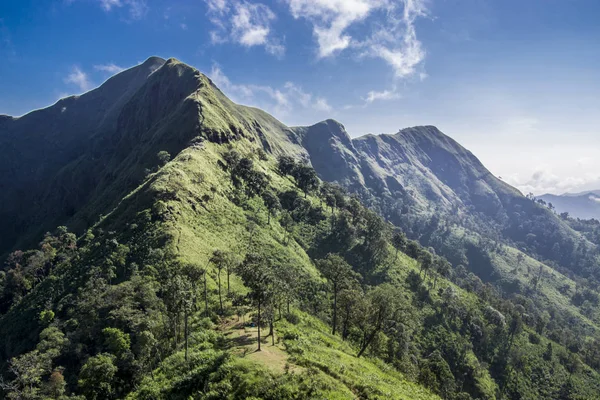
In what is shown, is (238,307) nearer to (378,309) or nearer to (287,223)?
(378,309)

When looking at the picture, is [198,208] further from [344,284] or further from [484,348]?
[484,348]

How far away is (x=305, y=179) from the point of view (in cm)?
17150

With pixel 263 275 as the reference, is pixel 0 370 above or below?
below

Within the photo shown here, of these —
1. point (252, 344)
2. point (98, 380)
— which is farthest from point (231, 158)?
point (252, 344)

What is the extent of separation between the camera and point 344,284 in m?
67.4

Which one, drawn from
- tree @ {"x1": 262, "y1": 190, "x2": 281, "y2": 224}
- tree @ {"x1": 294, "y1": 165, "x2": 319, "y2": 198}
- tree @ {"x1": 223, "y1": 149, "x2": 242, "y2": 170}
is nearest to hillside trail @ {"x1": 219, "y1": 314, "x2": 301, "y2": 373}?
tree @ {"x1": 262, "y1": 190, "x2": 281, "y2": 224}

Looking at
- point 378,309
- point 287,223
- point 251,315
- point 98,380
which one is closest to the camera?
point 98,380

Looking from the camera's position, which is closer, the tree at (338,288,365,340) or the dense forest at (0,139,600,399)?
the dense forest at (0,139,600,399)

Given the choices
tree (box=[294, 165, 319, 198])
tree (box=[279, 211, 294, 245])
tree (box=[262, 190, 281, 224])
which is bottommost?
tree (box=[279, 211, 294, 245])

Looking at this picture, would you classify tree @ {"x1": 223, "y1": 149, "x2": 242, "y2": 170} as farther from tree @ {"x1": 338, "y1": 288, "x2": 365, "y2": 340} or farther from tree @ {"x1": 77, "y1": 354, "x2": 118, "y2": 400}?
tree @ {"x1": 77, "y1": 354, "x2": 118, "y2": 400}

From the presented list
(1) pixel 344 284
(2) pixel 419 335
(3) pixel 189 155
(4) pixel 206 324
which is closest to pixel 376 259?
(2) pixel 419 335

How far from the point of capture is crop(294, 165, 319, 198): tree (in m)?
172

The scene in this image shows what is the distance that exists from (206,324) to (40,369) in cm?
2162

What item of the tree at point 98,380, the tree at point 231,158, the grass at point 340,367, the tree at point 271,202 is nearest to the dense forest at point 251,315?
the tree at point 98,380
